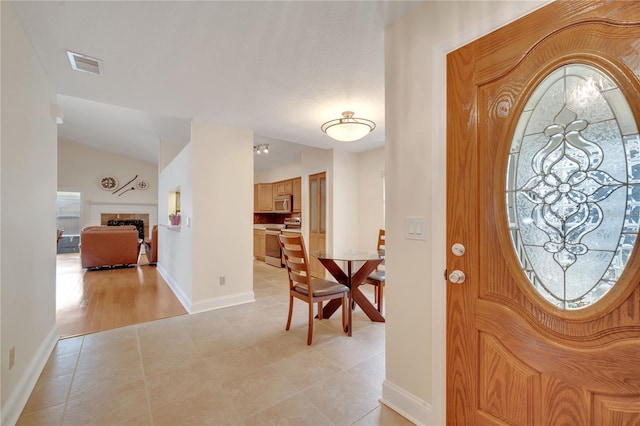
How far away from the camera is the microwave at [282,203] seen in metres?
6.62

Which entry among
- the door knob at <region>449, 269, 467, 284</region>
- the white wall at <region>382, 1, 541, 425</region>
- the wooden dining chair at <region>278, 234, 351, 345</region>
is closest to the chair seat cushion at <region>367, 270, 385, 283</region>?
the wooden dining chair at <region>278, 234, 351, 345</region>

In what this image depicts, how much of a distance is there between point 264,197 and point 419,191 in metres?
6.42

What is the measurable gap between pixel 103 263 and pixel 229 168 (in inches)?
163

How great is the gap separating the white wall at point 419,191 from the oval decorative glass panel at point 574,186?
357mm

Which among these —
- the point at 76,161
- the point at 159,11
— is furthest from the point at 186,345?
the point at 76,161

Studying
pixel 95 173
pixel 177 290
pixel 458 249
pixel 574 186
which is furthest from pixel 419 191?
pixel 95 173

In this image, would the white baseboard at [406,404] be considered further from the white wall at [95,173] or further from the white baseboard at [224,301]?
the white wall at [95,173]

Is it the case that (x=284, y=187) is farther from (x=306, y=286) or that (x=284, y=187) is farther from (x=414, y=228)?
(x=414, y=228)

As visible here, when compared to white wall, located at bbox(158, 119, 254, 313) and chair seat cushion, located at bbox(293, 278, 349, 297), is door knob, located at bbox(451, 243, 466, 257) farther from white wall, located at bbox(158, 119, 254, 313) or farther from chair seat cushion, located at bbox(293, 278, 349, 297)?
white wall, located at bbox(158, 119, 254, 313)

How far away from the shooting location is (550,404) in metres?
1.09

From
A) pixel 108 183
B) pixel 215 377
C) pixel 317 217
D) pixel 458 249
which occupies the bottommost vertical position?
pixel 215 377

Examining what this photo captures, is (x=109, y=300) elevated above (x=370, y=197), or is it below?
below

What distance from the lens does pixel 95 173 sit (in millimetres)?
9016

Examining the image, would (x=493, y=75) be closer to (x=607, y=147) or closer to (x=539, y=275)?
(x=607, y=147)
